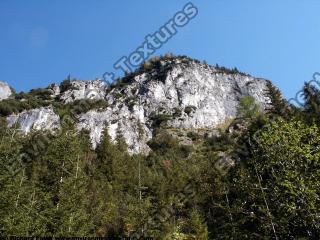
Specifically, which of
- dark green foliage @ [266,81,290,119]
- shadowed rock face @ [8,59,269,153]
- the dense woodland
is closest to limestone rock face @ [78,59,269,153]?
shadowed rock face @ [8,59,269,153]

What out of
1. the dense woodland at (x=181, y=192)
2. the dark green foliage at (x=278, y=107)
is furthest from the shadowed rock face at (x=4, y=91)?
the dark green foliage at (x=278, y=107)

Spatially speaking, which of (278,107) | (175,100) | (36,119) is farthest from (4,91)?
(278,107)

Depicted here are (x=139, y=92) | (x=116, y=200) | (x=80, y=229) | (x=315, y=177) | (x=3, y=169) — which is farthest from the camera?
(x=139, y=92)

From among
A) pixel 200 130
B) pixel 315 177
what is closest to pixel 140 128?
pixel 200 130

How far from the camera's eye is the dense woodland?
58.4 ft

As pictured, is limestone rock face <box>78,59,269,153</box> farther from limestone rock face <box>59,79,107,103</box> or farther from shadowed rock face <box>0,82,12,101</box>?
shadowed rock face <box>0,82,12,101</box>

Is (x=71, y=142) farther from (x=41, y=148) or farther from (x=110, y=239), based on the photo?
(x=41, y=148)

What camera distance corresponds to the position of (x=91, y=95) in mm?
121688

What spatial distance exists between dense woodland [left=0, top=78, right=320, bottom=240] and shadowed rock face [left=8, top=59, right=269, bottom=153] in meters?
38.4

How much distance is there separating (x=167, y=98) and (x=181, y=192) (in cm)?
8869

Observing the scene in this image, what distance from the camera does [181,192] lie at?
148 feet

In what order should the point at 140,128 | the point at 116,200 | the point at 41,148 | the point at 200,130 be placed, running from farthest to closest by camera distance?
1. the point at 200,130
2. the point at 140,128
3. the point at 41,148
4. the point at 116,200

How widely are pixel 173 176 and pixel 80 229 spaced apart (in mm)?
24394

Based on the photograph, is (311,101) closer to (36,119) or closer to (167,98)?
(36,119)
